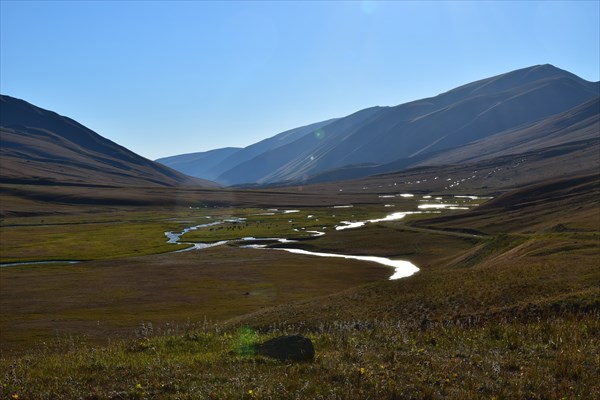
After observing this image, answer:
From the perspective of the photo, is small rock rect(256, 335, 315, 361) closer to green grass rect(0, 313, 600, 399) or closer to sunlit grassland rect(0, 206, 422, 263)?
green grass rect(0, 313, 600, 399)

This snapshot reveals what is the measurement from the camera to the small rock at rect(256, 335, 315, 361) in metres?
15.7

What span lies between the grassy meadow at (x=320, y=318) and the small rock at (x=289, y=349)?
0.45 metres

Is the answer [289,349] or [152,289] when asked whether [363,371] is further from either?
[152,289]

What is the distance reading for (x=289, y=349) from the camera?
53.2ft

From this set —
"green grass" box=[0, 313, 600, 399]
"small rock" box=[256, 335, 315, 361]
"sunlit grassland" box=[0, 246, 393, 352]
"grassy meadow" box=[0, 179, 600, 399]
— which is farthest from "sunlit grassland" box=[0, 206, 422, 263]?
"small rock" box=[256, 335, 315, 361]

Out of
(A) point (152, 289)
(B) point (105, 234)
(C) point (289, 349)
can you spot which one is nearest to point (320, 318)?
(C) point (289, 349)

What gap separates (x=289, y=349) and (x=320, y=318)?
62.1 feet

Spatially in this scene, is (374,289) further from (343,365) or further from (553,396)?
(553,396)

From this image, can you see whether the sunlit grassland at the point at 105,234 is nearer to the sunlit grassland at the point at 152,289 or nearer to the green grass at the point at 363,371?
the sunlit grassland at the point at 152,289

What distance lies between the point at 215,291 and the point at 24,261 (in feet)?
167

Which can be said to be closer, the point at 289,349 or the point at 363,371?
the point at 363,371

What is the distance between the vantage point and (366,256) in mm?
97500

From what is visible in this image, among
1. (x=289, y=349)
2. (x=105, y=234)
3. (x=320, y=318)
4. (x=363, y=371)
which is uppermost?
(x=363, y=371)

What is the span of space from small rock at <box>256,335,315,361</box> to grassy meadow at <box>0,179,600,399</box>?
0.45 metres
